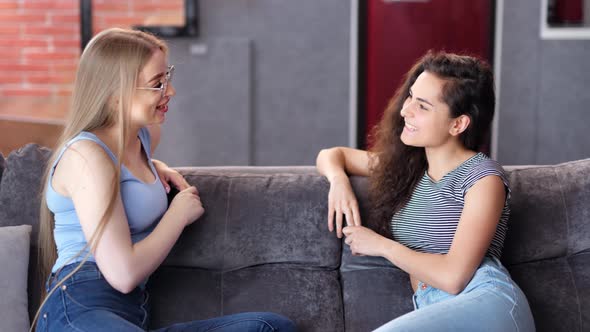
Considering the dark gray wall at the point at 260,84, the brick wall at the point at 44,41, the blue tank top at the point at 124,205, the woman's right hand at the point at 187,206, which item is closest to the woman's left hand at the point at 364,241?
the woman's right hand at the point at 187,206

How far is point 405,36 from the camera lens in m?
5.15

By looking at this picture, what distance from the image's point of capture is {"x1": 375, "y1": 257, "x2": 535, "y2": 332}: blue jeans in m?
1.66

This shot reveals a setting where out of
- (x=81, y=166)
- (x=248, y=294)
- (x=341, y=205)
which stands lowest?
(x=248, y=294)

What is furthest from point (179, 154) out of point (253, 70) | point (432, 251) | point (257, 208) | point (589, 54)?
point (432, 251)

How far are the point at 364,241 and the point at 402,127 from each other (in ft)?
1.24

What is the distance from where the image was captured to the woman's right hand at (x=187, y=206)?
6.25 ft

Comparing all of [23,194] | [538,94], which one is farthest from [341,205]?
[538,94]

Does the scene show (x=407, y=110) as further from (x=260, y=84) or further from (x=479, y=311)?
(x=260, y=84)

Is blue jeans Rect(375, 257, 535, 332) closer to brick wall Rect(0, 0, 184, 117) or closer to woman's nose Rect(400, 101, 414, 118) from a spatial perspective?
woman's nose Rect(400, 101, 414, 118)

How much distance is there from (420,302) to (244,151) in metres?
3.32

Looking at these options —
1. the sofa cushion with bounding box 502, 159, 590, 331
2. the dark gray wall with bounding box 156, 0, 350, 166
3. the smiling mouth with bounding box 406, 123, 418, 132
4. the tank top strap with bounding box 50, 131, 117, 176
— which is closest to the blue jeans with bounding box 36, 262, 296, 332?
the tank top strap with bounding box 50, 131, 117, 176

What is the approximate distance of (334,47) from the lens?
16.7 ft

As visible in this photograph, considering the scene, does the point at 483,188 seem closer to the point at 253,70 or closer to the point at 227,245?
the point at 227,245

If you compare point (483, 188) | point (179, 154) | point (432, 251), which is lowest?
point (179, 154)
